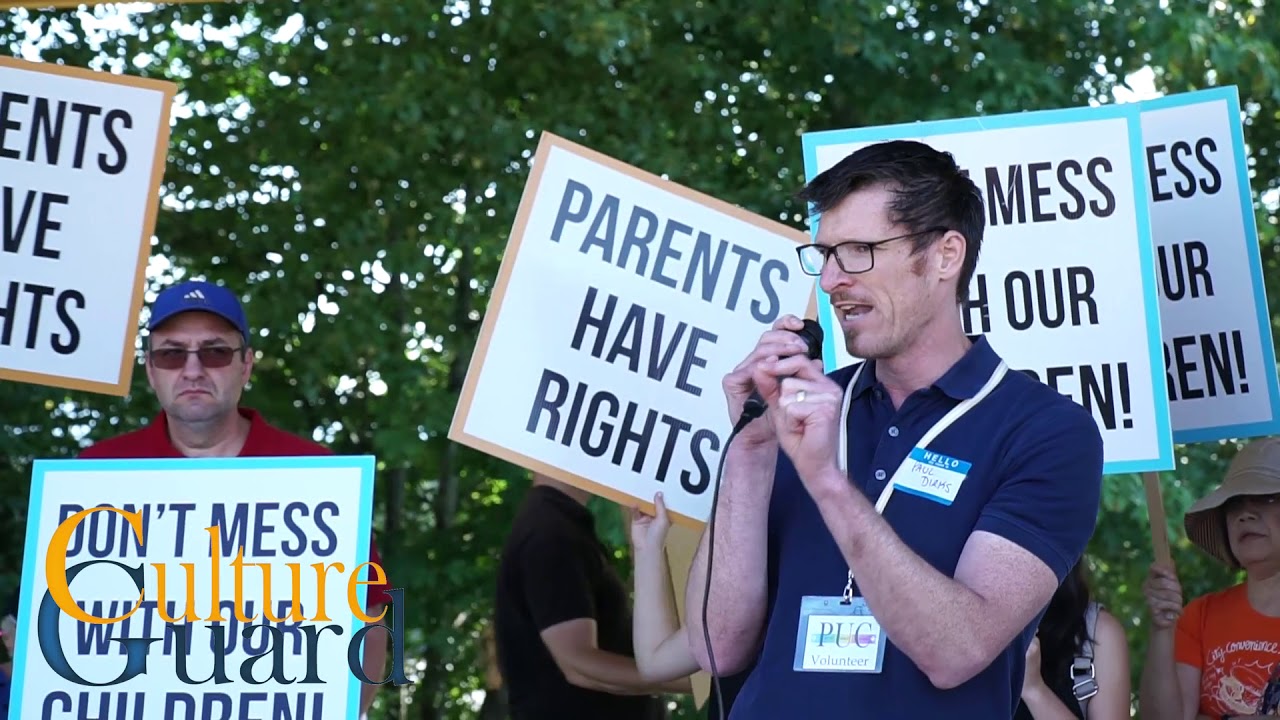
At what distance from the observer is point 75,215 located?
16.2ft

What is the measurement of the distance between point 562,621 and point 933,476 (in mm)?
2211

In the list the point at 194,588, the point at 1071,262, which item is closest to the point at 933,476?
the point at 1071,262

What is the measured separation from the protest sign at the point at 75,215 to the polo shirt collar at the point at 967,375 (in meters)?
2.51

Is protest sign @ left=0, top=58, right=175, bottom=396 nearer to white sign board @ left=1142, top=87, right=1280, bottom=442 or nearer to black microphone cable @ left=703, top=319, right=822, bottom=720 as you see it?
black microphone cable @ left=703, top=319, right=822, bottom=720

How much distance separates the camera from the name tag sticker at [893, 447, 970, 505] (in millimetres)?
2807

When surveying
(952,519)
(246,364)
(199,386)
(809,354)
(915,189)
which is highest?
(246,364)

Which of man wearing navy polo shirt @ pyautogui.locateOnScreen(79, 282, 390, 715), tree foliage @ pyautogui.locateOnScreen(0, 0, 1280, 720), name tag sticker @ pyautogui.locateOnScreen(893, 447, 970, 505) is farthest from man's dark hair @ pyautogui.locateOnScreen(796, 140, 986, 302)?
tree foliage @ pyautogui.locateOnScreen(0, 0, 1280, 720)

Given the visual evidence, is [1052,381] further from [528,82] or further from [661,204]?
[528,82]

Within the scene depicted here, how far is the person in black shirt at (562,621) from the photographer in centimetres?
481

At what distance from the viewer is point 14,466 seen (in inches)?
345

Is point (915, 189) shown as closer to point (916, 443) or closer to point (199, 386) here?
point (916, 443)

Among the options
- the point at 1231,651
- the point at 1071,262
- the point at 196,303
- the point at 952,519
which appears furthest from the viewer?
the point at 196,303

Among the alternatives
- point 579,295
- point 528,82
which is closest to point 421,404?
point 528,82

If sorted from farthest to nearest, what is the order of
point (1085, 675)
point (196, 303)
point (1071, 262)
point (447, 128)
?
1. point (447, 128)
2. point (196, 303)
3. point (1071, 262)
4. point (1085, 675)
